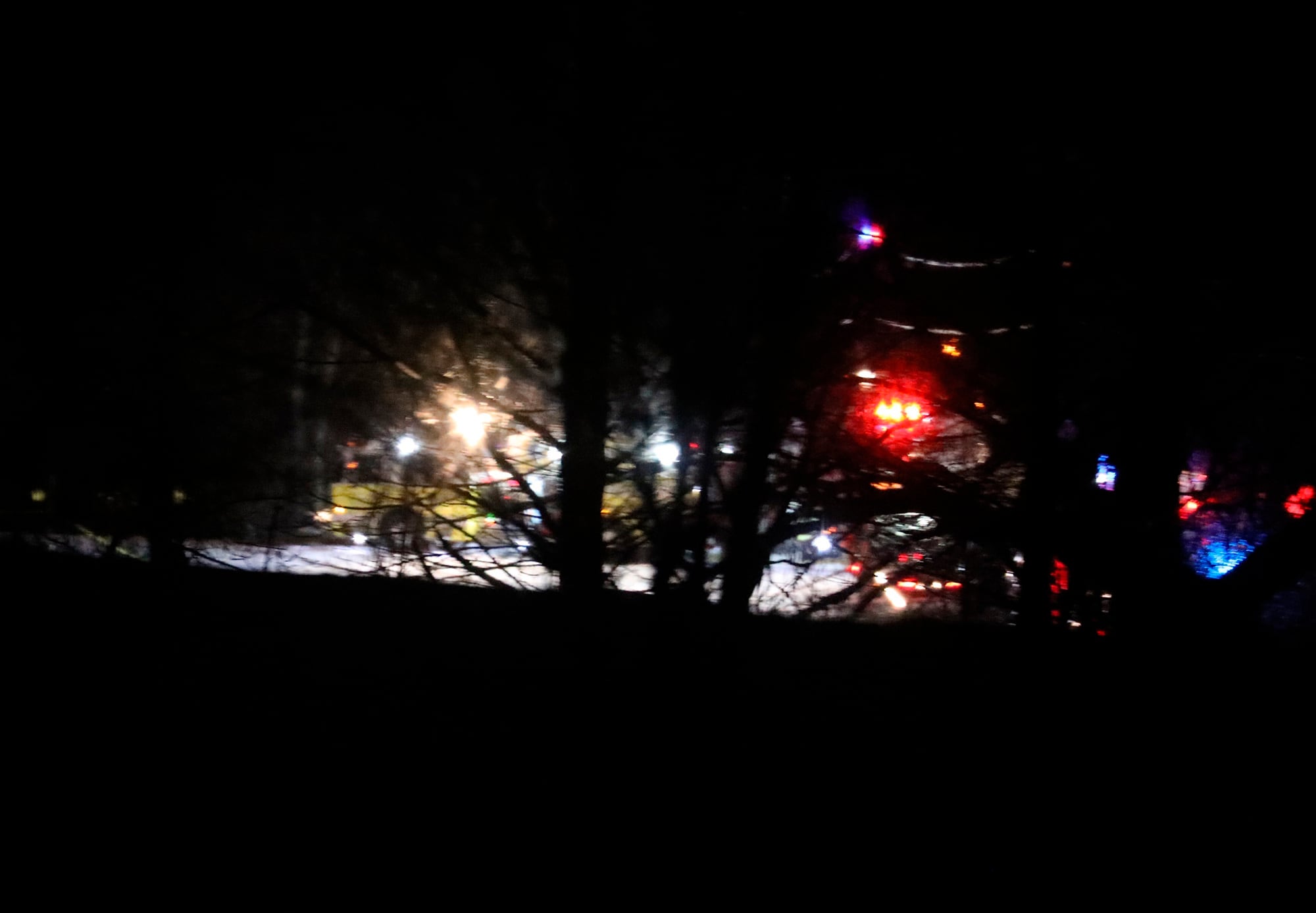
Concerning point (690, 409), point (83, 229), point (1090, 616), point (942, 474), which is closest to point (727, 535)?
point (690, 409)

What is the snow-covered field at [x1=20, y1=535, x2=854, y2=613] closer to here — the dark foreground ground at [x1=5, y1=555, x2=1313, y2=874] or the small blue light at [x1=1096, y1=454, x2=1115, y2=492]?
the dark foreground ground at [x1=5, y1=555, x2=1313, y2=874]

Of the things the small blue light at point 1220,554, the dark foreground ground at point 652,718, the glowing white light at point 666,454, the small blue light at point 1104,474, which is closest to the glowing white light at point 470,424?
the glowing white light at point 666,454

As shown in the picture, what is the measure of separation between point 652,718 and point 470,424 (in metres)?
3.33

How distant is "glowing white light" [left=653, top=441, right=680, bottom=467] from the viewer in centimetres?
606

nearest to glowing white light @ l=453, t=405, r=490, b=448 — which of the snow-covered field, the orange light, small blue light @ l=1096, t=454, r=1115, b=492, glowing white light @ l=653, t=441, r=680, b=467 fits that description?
the snow-covered field

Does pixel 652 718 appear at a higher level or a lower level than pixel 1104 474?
lower

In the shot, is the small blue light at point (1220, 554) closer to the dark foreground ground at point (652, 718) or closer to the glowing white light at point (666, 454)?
the dark foreground ground at point (652, 718)

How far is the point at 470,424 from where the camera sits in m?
6.59

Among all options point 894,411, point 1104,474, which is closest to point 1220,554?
point 1104,474

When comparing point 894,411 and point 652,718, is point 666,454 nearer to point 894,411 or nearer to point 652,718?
point 894,411

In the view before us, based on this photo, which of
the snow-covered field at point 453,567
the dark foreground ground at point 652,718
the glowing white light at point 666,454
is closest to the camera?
the dark foreground ground at point 652,718

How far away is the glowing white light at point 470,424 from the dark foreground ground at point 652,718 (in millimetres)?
2099

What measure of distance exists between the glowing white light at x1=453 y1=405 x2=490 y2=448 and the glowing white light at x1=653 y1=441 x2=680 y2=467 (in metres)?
1.37

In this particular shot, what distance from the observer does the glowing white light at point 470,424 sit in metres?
6.58
